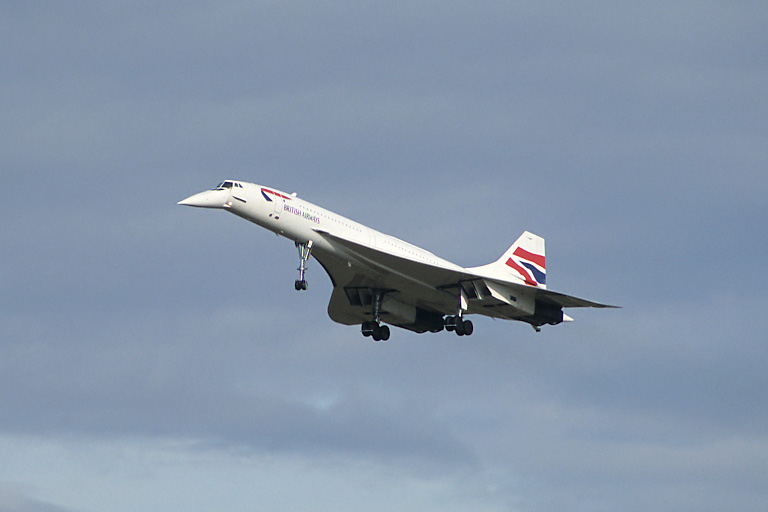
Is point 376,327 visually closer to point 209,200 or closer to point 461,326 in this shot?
point 461,326

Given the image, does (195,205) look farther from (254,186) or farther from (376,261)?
(376,261)

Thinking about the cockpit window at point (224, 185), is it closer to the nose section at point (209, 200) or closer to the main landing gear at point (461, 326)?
the nose section at point (209, 200)

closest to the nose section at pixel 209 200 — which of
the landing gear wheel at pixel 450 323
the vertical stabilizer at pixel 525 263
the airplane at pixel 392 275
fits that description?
the airplane at pixel 392 275

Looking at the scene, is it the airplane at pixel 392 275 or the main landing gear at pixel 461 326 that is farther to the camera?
the main landing gear at pixel 461 326

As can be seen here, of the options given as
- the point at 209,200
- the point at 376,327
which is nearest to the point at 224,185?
the point at 209,200

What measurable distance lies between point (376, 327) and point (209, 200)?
446 inches

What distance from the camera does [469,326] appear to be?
175 feet

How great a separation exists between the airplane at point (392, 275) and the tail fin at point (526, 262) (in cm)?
4

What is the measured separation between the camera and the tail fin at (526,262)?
2211 inches

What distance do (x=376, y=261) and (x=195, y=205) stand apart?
787 centimetres

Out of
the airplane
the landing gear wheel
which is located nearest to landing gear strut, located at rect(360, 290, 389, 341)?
the airplane

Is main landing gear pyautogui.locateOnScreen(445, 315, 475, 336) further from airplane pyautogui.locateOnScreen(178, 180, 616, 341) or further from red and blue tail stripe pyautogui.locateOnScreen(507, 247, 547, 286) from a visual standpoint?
red and blue tail stripe pyautogui.locateOnScreen(507, 247, 547, 286)

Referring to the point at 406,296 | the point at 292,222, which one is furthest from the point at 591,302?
the point at 292,222

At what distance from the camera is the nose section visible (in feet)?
154
